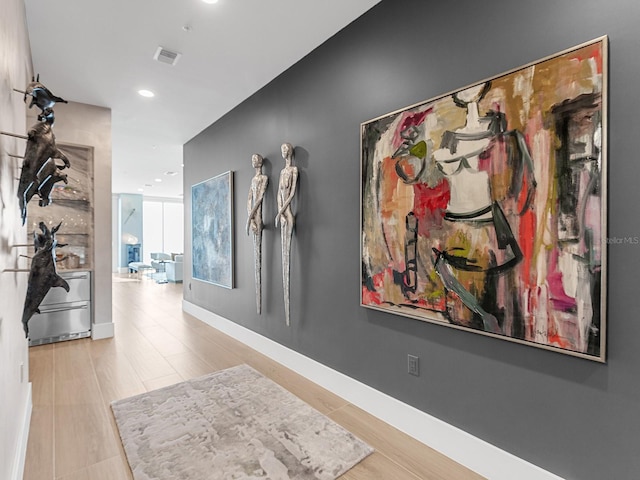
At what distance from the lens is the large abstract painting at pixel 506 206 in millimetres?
1458

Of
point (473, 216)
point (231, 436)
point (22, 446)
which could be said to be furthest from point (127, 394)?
point (473, 216)

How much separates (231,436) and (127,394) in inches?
46.6

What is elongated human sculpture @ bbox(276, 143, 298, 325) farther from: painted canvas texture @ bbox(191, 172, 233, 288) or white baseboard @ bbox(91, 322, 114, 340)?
white baseboard @ bbox(91, 322, 114, 340)

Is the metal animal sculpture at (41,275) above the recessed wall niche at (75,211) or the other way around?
the other way around

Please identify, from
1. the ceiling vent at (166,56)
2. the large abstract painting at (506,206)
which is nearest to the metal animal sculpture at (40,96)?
the ceiling vent at (166,56)

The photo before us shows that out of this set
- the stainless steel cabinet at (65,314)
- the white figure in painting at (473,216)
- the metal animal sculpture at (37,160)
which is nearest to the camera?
the metal animal sculpture at (37,160)

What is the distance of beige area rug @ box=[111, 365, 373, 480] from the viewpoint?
1.87m

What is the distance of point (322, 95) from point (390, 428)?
8.76 feet

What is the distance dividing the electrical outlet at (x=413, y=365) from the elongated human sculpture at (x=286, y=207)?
136cm

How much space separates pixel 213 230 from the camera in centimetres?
475

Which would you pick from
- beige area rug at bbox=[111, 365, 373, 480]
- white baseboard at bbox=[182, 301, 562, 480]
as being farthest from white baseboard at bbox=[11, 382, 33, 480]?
white baseboard at bbox=[182, 301, 562, 480]

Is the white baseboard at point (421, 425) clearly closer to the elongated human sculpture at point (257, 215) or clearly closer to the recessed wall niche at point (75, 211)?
the elongated human sculpture at point (257, 215)

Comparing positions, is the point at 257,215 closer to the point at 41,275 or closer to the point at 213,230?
the point at 213,230

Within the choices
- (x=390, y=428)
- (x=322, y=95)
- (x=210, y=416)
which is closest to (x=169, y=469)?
(x=210, y=416)
